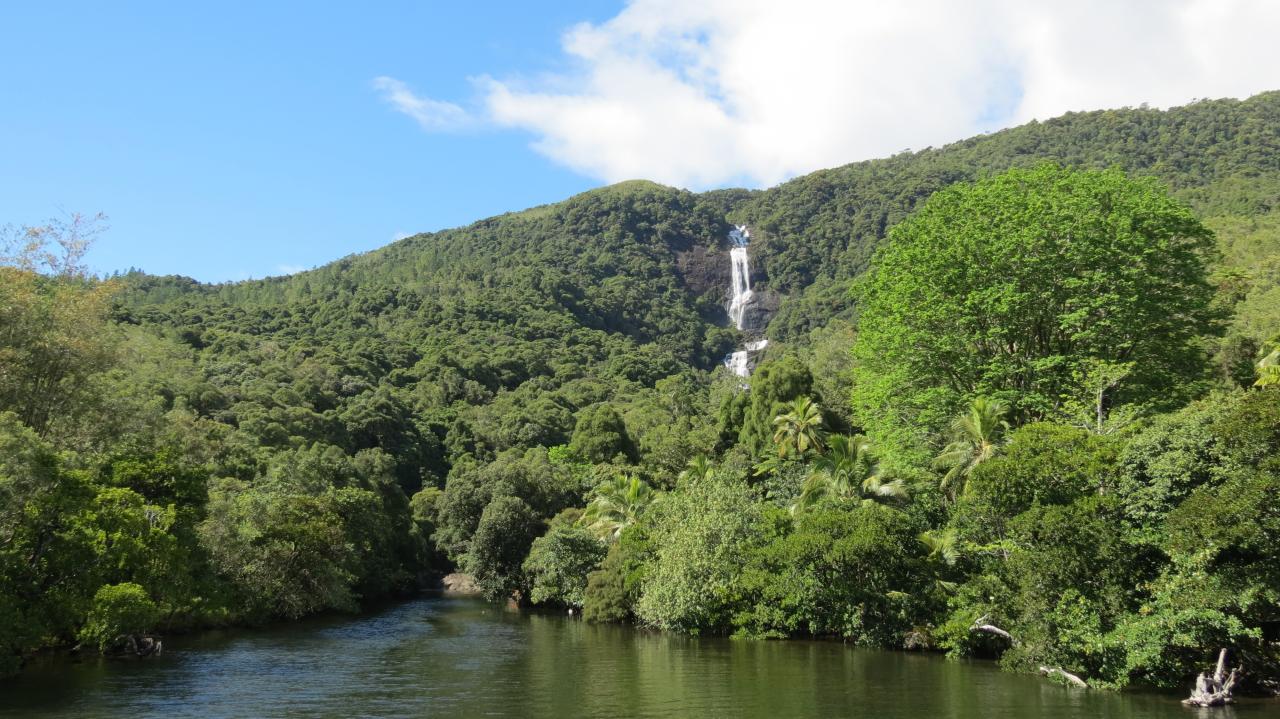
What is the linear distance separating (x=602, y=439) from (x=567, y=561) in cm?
2865

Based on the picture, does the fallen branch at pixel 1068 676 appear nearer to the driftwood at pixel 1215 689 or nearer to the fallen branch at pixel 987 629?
the fallen branch at pixel 987 629

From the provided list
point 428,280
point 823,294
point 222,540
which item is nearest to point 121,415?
point 222,540

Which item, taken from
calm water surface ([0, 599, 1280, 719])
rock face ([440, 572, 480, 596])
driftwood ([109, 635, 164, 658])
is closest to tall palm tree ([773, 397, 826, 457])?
calm water surface ([0, 599, 1280, 719])

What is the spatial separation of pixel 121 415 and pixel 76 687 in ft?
62.3

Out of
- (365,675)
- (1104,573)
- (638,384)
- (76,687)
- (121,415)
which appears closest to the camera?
(1104,573)

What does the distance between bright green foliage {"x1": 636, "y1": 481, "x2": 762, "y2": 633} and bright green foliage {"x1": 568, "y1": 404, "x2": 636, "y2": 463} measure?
37.7 meters

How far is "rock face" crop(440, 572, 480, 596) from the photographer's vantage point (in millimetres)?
81750

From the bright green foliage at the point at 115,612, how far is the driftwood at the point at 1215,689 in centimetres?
3423

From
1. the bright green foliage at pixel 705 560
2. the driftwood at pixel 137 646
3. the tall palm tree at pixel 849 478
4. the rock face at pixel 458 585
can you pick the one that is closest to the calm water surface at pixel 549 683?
the driftwood at pixel 137 646

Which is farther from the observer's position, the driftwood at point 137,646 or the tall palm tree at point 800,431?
the tall palm tree at point 800,431

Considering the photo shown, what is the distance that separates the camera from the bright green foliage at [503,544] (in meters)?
62.2

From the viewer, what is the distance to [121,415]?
1624 inches

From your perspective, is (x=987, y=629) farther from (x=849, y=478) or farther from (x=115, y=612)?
(x=115, y=612)

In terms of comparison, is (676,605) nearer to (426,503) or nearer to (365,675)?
(365,675)
